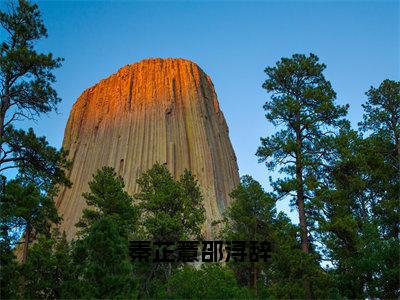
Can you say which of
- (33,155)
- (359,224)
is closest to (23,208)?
(33,155)

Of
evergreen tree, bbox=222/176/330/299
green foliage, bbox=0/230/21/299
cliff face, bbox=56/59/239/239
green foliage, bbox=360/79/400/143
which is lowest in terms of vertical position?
green foliage, bbox=0/230/21/299

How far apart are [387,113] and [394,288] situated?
1115cm

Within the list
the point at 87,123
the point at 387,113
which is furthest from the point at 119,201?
the point at 87,123

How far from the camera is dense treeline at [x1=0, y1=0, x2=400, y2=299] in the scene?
18.8m

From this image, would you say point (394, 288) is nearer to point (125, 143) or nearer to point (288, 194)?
point (288, 194)

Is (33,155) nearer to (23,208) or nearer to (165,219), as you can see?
(23,208)

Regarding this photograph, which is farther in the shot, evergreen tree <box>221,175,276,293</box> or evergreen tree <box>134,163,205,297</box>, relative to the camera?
evergreen tree <box>221,175,276,293</box>

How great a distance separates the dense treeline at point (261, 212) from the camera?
18797 mm

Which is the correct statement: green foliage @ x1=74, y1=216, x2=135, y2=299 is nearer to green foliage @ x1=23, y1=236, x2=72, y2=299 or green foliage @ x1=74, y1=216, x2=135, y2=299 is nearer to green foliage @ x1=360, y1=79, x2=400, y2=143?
green foliage @ x1=23, y1=236, x2=72, y2=299

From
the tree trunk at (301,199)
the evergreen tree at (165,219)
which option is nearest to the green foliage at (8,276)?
the evergreen tree at (165,219)

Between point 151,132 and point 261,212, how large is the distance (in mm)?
33819

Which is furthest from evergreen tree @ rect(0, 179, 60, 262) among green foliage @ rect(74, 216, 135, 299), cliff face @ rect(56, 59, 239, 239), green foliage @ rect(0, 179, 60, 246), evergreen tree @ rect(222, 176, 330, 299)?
cliff face @ rect(56, 59, 239, 239)

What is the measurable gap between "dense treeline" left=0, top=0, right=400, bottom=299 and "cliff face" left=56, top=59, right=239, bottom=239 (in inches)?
964

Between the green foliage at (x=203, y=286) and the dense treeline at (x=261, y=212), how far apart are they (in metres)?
0.06
